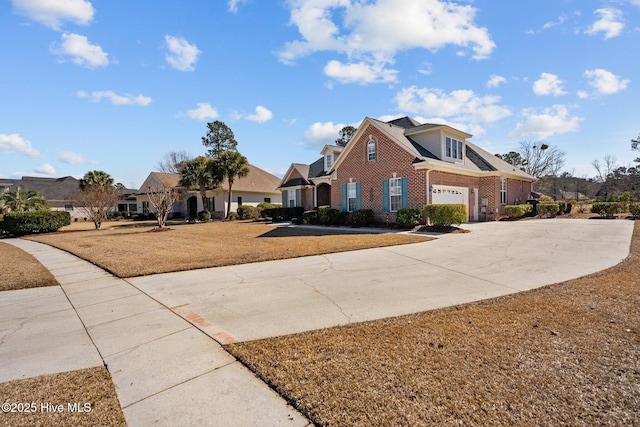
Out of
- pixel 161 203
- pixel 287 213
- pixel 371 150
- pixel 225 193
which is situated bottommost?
pixel 287 213

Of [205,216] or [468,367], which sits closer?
[468,367]

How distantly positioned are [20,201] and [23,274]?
28485 mm

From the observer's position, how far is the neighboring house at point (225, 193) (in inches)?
1297

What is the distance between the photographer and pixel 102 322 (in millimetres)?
4785

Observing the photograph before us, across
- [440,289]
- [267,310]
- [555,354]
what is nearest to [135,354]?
[267,310]

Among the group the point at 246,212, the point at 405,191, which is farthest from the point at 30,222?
the point at 405,191

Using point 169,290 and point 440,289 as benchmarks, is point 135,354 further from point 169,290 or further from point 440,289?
point 440,289

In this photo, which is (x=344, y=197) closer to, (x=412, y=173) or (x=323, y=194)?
(x=412, y=173)

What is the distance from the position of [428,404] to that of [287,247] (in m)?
8.85

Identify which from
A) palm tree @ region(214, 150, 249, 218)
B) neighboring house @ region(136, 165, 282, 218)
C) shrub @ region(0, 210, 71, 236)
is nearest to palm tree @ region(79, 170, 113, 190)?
neighboring house @ region(136, 165, 282, 218)

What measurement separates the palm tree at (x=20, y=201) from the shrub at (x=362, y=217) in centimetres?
3056

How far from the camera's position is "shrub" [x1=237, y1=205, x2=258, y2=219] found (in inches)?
1217

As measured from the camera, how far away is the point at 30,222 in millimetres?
20547

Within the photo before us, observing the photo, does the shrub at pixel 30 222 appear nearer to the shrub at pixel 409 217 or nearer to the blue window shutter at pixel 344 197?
the blue window shutter at pixel 344 197
